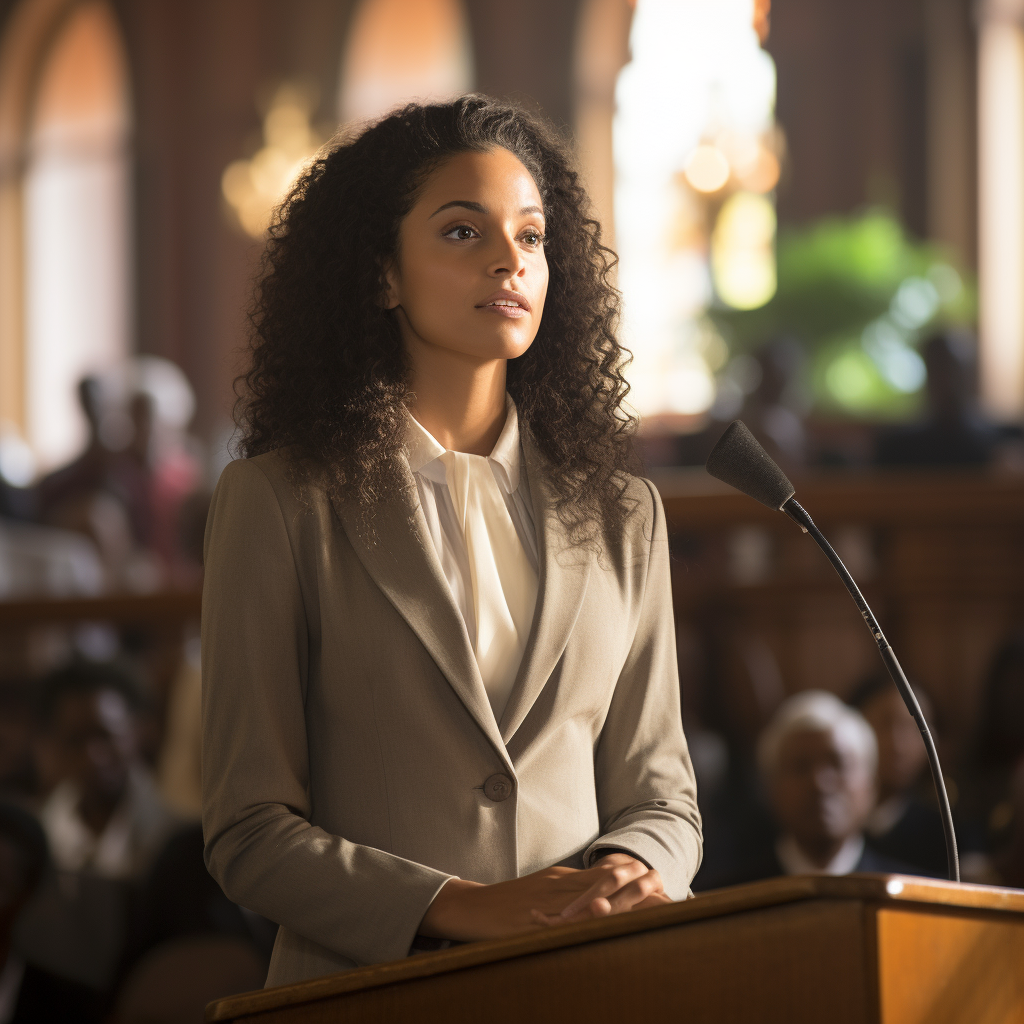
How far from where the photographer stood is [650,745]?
1.57 m

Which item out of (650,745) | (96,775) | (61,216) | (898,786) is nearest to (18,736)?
(96,775)

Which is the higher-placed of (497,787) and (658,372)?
(658,372)

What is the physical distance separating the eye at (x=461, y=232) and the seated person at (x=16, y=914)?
276 cm

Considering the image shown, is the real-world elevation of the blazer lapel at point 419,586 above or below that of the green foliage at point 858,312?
below

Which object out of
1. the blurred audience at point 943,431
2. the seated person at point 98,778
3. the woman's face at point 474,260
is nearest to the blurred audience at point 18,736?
the seated person at point 98,778

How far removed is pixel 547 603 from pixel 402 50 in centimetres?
1217

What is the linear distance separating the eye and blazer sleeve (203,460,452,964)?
31cm

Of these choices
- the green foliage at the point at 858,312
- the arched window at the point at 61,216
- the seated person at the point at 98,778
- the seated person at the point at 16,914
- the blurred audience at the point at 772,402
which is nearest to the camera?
the seated person at the point at 16,914

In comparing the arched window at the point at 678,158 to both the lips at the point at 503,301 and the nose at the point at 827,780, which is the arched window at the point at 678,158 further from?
the lips at the point at 503,301

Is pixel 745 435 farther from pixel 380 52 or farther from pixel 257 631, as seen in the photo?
pixel 380 52

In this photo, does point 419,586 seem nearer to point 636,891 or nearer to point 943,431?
point 636,891

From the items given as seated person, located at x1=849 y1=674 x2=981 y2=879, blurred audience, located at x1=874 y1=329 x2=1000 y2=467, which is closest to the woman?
seated person, located at x1=849 y1=674 x2=981 y2=879

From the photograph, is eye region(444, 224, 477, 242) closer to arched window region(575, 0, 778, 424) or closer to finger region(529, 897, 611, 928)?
finger region(529, 897, 611, 928)

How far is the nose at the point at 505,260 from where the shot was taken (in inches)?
59.3
